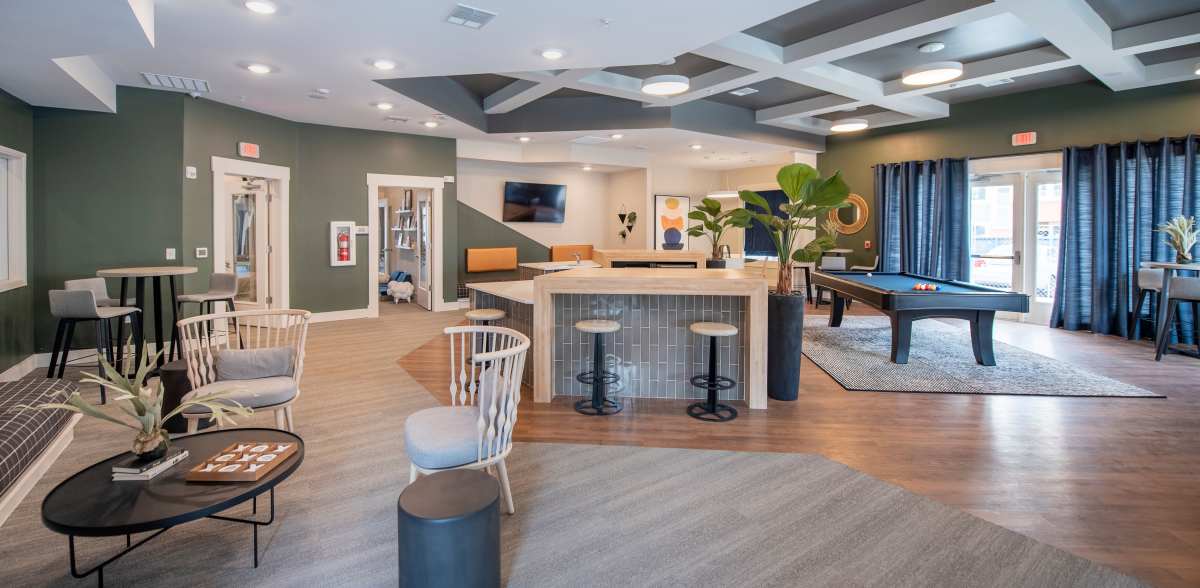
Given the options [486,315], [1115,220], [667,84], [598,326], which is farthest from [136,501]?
[1115,220]

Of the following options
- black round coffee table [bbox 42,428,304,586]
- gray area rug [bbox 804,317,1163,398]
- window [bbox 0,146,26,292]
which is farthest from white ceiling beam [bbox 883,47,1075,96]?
window [bbox 0,146,26,292]

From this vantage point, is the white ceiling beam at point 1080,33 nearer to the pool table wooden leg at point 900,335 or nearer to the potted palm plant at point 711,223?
the pool table wooden leg at point 900,335

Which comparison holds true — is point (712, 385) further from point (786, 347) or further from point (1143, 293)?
point (1143, 293)

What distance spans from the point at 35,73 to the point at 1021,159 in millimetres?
10153

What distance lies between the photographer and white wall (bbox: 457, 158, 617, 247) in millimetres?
10352

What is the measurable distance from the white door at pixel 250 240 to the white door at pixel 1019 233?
9284mm

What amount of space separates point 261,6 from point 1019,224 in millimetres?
8879

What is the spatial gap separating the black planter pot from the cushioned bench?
419 centimetres

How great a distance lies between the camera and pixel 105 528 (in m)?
1.74

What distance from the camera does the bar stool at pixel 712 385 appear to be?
13.4 feet

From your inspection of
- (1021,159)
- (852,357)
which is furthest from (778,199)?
(852,357)

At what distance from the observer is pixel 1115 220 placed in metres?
7.11

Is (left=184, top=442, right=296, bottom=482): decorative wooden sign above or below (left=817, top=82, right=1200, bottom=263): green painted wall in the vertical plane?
below

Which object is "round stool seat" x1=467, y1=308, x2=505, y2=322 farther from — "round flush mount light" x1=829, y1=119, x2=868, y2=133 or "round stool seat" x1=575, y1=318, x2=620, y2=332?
"round flush mount light" x1=829, y1=119, x2=868, y2=133
